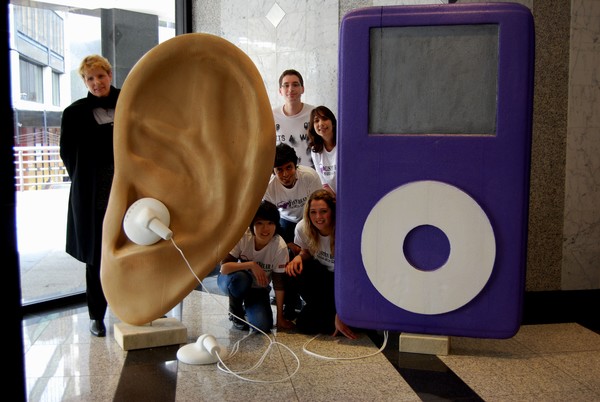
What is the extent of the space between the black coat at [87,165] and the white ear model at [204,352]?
0.59m

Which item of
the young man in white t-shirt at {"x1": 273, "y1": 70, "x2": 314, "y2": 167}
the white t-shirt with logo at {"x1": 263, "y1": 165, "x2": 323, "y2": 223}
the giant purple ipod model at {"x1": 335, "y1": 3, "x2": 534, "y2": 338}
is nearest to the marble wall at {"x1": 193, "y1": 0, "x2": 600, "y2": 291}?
the young man in white t-shirt at {"x1": 273, "y1": 70, "x2": 314, "y2": 167}

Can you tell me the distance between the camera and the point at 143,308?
210 centimetres

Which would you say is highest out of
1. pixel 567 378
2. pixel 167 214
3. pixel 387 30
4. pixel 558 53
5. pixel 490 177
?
pixel 558 53

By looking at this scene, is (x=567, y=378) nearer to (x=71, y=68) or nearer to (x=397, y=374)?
(x=397, y=374)

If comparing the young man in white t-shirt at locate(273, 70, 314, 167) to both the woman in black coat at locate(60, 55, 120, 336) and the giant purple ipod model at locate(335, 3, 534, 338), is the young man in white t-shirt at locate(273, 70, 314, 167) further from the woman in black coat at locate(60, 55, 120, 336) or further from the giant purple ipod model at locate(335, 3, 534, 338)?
the giant purple ipod model at locate(335, 3, 534, 338)

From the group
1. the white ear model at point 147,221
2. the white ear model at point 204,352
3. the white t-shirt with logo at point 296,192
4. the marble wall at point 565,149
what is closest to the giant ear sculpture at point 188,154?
the white ear model at point 147,221

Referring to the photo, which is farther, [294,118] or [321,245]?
[294,118]

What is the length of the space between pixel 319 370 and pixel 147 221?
0.82 metres

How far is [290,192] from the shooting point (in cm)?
302

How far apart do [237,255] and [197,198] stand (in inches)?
35.7

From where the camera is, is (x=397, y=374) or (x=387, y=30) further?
(x=397, y=374)

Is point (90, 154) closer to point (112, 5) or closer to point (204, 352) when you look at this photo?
point (204, 352)

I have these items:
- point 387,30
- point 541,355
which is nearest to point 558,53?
point 541,355

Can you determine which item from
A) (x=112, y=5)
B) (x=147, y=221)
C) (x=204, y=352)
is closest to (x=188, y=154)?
(x=147, y=221)
